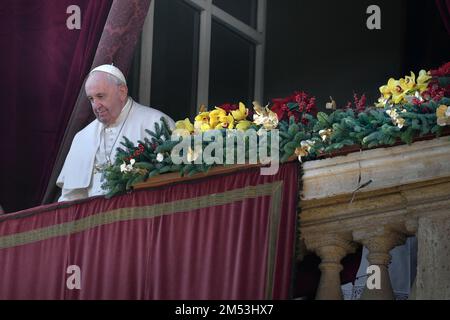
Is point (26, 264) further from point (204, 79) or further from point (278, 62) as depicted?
point (278, 62)

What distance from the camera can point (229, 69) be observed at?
10852 mm

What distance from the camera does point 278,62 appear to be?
11266mm

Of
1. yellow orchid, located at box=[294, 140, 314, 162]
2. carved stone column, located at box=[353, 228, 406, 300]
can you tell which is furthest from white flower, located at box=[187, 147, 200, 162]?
carved stone column, located at box=[353, 228, 406, 300]

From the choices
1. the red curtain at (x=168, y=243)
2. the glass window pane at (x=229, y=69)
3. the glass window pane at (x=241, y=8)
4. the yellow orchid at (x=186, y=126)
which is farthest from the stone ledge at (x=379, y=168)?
the glass window pane at (x=241, y=8)

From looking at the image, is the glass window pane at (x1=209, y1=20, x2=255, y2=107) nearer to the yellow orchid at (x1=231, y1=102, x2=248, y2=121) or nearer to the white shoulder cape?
the white shoulder cape

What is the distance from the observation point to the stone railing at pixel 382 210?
7.86 meters

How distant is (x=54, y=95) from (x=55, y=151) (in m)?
0.38

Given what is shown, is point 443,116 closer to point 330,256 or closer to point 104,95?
point 330,256

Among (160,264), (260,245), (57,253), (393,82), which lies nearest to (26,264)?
(57,253)

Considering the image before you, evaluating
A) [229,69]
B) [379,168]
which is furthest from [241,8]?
[379,168]

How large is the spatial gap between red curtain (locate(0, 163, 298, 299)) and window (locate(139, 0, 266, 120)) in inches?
67.3

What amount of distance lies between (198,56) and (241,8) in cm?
66

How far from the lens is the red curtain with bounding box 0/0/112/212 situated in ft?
33.2

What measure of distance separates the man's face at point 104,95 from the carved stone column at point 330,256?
5.72ft
